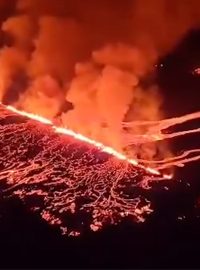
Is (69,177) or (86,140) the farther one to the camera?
(86,140)

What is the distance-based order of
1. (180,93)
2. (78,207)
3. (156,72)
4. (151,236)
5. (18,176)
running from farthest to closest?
(156,72) < (180,93) < (18,176) < (78,207) < (151,236)

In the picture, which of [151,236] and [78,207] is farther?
[78,207]

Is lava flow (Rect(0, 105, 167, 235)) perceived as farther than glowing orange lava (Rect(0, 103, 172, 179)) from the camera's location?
No

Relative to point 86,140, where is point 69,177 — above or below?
below

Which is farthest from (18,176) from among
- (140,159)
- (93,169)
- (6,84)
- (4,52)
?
(4,52)

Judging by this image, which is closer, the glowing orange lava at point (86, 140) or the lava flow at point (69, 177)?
the lava flow at point (69, 177)

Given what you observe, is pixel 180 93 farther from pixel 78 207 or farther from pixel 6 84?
pixel 78 207

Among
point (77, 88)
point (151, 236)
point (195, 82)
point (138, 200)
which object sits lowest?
point (151, 236)

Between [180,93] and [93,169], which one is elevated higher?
[180,93]
